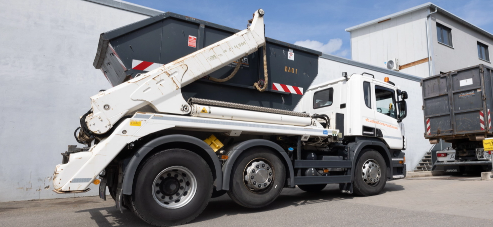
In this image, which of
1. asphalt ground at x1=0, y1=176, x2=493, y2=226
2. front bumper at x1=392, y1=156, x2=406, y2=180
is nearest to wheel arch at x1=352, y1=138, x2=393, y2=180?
front bumper at x1=392, y1=156, x2=406, y2=180

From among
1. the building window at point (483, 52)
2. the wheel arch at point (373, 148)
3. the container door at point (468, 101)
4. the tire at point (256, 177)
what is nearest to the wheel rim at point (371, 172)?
the wheel arch at point (373, 148)

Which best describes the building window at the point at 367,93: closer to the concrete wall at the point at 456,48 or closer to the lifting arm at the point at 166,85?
the lifting arm at the point at 166,85

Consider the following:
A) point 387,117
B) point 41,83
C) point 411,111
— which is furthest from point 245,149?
point 411,111

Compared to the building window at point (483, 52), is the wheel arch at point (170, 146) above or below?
below

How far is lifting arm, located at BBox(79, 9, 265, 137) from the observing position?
4125mm

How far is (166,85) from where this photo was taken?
4.50 meters

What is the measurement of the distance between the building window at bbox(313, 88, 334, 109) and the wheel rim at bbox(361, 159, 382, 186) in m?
1.45

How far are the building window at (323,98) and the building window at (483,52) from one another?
19.9 metres

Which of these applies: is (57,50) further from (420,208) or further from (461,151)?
(461,151)

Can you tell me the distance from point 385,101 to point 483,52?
2000 cm

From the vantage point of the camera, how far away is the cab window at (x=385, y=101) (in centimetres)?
722

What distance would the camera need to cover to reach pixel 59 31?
760 centimetres

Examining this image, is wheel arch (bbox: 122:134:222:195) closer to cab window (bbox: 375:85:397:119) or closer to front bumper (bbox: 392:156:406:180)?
cab window (bbox: 375:85:397:119)

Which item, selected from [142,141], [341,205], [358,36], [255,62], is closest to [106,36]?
[142,141]
